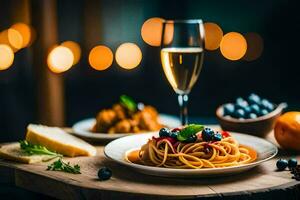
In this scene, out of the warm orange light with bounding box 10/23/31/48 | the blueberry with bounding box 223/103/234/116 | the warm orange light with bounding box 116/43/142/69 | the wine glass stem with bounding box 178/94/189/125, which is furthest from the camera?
the warm orange light with bounding box 10/23/31/48

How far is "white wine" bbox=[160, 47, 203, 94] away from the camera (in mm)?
2293

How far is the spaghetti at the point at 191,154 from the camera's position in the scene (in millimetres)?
1955

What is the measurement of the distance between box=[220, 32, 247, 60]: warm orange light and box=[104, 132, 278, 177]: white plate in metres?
4.68

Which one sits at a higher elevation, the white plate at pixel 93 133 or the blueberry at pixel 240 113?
the blueberry at pixel 240 113

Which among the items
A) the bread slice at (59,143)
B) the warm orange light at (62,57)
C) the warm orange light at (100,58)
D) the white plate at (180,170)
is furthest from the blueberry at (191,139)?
the warm orange light at (100,58)

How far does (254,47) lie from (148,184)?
225 inches

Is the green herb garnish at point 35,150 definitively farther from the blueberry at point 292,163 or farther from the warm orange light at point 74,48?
the warm orange light at point 74,48

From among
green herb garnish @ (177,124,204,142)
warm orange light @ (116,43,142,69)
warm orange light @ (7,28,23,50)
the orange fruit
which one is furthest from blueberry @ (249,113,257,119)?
warm orange light @ (7,28,23,50)

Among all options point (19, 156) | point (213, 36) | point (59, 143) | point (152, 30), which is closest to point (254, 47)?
point (213, 36)

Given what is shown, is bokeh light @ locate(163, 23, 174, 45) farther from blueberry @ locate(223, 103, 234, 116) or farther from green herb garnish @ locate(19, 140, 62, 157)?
green herb garnish @ locate(19, 140, 62, 157)

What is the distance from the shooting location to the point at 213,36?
795cm

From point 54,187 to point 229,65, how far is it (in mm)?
5030

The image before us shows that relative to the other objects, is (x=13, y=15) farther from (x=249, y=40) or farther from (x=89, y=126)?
(x=89, y=126)

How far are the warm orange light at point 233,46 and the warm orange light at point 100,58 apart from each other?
142 cm
